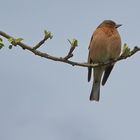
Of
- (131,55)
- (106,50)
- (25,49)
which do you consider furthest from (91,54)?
(25,49)

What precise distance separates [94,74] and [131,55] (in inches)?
279

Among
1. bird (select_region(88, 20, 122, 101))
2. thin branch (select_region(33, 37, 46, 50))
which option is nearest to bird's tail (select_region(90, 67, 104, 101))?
bird (select_region(88, 20, 122, 101))

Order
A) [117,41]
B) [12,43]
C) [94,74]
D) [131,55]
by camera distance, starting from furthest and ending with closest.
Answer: [94,74] → [117,41] → [131,55] → [12,43]

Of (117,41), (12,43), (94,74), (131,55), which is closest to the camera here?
(12,43)

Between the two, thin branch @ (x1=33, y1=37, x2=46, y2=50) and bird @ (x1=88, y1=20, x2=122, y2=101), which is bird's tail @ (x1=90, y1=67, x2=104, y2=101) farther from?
thin branch @ (x1=33, y1=37, x2=46, y2=50)

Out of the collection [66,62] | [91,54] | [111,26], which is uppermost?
[111,26]

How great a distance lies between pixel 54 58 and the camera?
7.03 meters

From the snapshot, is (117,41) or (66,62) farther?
(117,41)

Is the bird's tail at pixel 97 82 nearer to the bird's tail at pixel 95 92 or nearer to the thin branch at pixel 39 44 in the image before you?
the bird's tail at pixel 95 92

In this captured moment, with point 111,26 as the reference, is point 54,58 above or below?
below

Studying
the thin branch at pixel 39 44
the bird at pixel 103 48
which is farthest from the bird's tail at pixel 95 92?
the thin branch at pixel 39 44

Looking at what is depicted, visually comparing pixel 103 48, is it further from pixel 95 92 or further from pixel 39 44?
pixel 39 44

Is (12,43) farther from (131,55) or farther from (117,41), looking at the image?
(117,41)

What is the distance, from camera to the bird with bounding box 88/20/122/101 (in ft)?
44.6
